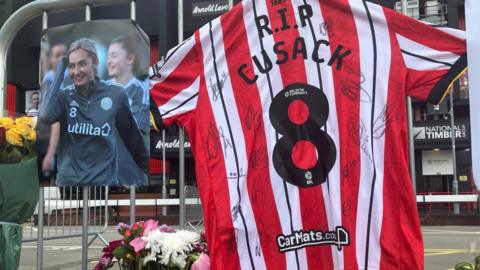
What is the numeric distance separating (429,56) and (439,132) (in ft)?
68.2

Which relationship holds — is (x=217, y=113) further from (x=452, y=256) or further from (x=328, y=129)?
(x=452, y=256)

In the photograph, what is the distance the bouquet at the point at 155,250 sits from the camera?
2791mm

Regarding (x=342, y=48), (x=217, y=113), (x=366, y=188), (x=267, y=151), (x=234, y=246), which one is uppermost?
(x=342, y=48)

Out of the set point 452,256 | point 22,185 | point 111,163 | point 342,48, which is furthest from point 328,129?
point 452,256

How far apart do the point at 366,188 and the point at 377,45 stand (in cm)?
68

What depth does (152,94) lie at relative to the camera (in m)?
3.18

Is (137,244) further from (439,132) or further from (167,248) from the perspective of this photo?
(439,132)

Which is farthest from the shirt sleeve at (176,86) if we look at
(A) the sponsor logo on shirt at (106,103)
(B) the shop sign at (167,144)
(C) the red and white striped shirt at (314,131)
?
(B) the shop sign at (167,144)

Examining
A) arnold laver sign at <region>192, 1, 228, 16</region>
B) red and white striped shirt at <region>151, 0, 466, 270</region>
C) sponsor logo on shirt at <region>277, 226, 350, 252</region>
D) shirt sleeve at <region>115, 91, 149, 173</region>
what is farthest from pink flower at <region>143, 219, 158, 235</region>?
arnold laver sign at <region>192, 1, 228, 16</region>

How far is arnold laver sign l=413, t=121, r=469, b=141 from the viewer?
2189 centimetres

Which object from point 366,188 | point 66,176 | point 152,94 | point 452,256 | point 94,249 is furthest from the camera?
point 94,249

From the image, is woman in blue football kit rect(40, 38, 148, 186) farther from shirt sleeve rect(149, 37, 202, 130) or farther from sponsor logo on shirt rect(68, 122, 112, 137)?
shirt sleeve rect(149, 37, 202, 130)

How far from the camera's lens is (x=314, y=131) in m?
2.80

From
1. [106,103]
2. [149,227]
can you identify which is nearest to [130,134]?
[106,103]
